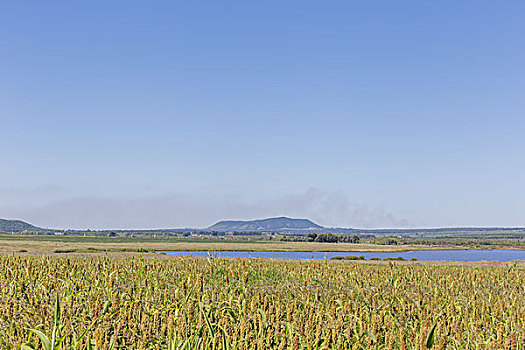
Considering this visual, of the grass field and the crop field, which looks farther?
the grass field

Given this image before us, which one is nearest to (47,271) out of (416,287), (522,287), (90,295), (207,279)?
(207,279)

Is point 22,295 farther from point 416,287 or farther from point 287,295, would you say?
point 416,287

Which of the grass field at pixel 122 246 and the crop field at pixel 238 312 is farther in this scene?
the grass field at pixel 122 246

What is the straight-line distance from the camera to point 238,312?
739 cm

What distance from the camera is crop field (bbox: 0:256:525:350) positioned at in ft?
16.8

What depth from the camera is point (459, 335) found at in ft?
24.4

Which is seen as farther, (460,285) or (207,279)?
(460,285)

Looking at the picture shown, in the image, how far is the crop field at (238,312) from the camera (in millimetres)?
5109

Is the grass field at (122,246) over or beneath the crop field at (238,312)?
beneath

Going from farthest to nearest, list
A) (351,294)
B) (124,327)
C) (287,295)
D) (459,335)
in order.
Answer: (351,294), (287,295), (459,335), (124,327)

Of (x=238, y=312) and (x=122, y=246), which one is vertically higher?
(x=238, y=312)

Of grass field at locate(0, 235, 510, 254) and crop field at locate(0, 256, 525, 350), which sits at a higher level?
crop field at locate(0, 256, 525, 350)

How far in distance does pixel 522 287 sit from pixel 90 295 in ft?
45.1

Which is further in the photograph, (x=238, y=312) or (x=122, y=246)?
(x=122, y=246)
